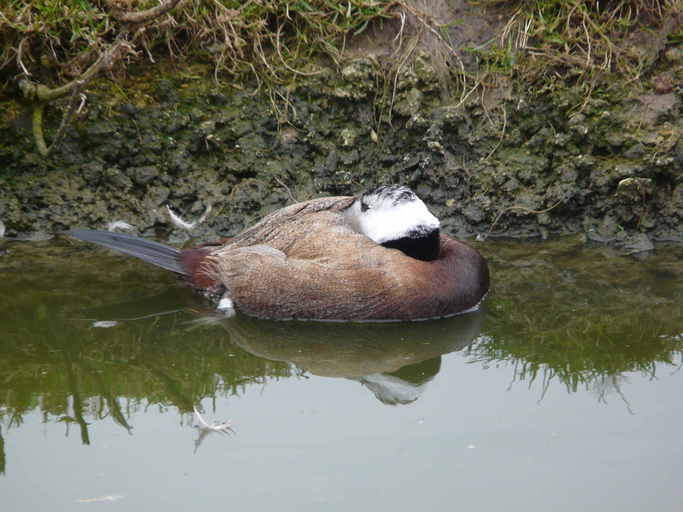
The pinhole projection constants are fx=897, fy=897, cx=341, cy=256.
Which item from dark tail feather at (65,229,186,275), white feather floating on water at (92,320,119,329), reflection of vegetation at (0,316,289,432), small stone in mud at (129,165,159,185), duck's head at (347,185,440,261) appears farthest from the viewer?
small stone in mud at (129,165,159,185)

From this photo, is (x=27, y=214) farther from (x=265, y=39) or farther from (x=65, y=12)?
(x=265, y=39)

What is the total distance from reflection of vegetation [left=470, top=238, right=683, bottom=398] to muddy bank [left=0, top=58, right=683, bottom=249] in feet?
1.26

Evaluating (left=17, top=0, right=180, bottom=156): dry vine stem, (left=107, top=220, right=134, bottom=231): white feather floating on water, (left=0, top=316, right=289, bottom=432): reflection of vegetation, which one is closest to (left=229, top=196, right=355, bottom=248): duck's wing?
(left=0, top=316, right=289, bottom=432): reflection of vegetation

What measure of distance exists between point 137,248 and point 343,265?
124cm

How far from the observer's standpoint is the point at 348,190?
236 inches

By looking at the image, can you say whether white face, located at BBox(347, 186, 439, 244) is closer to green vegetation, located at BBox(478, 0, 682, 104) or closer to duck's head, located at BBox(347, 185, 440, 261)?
duck's head, located at BBox(347, 185, 440, 261)

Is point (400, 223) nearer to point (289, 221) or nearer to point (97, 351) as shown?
point (289, 221)

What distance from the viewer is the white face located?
4.69 meters

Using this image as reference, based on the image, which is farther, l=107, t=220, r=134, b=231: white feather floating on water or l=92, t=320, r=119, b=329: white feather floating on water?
l=107, t=220, r=134, b=231: white feather floating on water

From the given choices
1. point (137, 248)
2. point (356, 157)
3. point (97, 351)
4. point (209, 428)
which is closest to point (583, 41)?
point (356, 157)

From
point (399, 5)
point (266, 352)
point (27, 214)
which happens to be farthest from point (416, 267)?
point (27, 214)

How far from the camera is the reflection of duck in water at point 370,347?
159 inches

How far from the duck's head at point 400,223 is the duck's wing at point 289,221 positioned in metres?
0.18

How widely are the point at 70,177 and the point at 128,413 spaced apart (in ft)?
8.54
